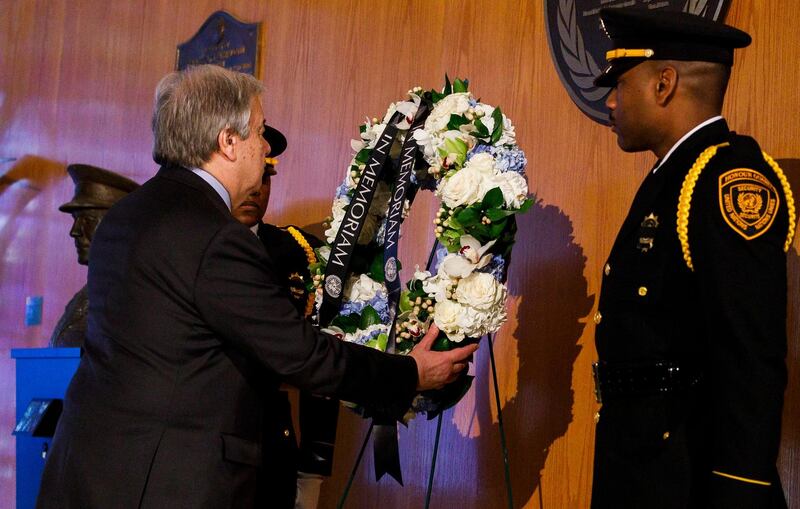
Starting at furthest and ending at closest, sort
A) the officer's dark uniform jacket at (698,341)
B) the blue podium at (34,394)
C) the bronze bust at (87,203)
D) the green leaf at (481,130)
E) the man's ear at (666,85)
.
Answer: the bronze bust at (87,203) < the blue podium at (34,394) < the green leaf at (481,130) < the man's ear at (666,85) < the officer's dark uniform jacket at (698,341)

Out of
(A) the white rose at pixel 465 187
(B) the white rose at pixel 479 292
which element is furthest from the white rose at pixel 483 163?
(B) the white rose at pixel 479 292

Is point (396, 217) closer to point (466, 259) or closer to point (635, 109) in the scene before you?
point (466, 259)

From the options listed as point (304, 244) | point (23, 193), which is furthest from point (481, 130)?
point (23, 193)

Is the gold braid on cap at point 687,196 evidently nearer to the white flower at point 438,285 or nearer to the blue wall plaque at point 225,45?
the white flower at point 438,285

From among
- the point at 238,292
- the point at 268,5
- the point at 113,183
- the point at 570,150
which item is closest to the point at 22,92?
the point at 113,183

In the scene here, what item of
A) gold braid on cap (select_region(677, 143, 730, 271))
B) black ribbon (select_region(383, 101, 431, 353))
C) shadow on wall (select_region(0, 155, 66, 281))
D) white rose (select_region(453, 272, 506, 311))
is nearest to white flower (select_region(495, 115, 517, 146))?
black ribbon (select_region(383, 101, 431, 353))

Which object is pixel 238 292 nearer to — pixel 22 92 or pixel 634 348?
pixel 634 348

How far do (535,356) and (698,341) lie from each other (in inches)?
43.1

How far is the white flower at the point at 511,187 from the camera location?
2244mm

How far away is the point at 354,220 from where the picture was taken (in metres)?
2.52

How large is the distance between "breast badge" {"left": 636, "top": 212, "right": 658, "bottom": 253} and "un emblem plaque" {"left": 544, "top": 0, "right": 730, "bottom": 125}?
866 mm

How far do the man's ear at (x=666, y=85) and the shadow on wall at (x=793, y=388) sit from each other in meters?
0.56

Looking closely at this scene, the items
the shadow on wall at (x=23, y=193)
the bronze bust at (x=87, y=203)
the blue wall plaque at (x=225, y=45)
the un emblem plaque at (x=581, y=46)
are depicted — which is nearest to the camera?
the un emblem plaque at (x=581, y=46)

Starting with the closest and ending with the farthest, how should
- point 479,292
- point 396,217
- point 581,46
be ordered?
1. point 479,292
2. point 396,217
3. point 581,46
